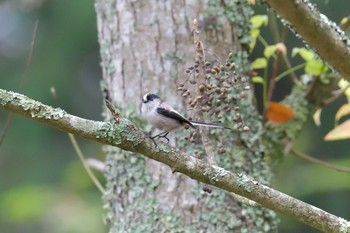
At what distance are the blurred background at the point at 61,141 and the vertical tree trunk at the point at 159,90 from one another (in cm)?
290

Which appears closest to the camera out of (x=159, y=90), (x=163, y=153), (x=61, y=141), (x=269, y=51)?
(x=163, y=153)

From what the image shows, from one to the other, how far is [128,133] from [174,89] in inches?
41.7

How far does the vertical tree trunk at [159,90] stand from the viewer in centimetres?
321

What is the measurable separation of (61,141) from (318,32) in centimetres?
550

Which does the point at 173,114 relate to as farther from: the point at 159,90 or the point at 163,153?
the point at 159,90

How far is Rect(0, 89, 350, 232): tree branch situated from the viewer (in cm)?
220

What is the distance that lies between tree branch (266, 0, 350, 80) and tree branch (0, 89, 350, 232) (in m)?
0.43

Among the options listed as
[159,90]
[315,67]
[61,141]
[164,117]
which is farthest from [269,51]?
[61,141]

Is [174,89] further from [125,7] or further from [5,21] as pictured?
[5,21]

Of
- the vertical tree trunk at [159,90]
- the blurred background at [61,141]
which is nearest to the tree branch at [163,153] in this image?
the vertical tree trunk at [159,90]

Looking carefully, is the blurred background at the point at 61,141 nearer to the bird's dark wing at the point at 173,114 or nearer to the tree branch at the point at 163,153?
the bird's dark wing at the point at 173,114

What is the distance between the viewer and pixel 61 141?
25.2 feet

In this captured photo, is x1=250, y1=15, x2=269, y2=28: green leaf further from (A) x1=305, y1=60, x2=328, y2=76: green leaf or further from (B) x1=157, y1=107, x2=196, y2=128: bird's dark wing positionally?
(B) x1=157, y1=107, x2=196, y2=128: bird's dark wing

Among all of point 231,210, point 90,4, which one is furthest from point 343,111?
point 90,4
